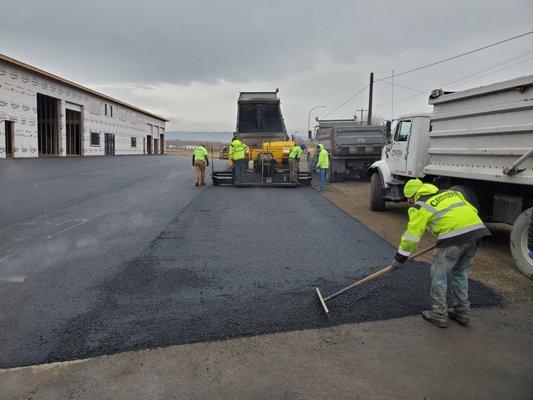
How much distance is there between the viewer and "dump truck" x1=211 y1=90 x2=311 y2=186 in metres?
16.3

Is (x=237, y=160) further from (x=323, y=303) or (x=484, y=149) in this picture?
(x=323, y=303)

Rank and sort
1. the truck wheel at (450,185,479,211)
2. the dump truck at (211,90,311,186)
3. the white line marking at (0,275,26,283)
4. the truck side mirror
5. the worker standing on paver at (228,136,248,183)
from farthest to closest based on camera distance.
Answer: the dump truck at (211,90,311,186), the worker standing on paver at (228,136,248,183), the truck side mirror, the truck wheel at (450,185,479,211), the white line marking at (0,275,26,283)

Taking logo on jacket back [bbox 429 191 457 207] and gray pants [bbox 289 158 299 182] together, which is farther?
gray pants [bbox 289 158 299 182]

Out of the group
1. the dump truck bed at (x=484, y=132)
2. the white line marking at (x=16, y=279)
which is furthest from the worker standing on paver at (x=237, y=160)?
the white line marking at (x=16, y=279)

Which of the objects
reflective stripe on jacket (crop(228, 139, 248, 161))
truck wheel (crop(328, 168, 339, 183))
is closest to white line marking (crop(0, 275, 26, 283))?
reflective stripe on jacket (crop(228, 139, 248, 161))

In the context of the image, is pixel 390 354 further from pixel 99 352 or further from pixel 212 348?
pixel 99 352

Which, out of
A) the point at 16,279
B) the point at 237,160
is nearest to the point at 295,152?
the point at 237,160

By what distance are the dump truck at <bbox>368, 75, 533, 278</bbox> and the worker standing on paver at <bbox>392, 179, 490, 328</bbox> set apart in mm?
2171

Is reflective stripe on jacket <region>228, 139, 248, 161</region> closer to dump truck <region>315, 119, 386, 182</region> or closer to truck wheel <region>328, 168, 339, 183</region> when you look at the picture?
dump truck <region>315, 119, 386, 182</region>

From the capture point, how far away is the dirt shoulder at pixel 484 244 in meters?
5.44

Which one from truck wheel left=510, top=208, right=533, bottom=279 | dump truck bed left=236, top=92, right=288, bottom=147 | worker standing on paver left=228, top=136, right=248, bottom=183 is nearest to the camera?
truck wheel left=510, top=208, right=533, bottom=279

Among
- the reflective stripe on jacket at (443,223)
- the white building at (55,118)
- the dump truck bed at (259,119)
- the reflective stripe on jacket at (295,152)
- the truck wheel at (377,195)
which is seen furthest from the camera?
the white building at (55,118)

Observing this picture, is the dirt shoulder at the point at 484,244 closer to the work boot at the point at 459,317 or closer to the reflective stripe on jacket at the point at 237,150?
the work boot at the point at 459,317

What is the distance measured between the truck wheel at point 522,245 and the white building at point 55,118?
26918mm
